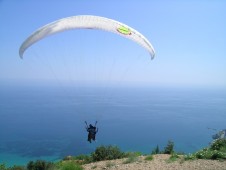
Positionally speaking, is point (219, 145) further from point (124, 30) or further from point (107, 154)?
point (124, 30)

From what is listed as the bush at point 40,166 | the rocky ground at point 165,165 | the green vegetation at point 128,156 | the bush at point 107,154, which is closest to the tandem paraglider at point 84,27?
the rocky ground at point 165,165

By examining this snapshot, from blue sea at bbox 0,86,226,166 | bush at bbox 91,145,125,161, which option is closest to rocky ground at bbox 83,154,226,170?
bush at bbox 91,145,125,161

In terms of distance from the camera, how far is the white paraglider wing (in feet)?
30.6

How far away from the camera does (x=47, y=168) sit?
13.9m

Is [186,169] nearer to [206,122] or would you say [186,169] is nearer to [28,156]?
[28,156]

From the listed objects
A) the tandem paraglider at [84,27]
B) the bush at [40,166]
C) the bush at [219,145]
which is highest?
the tandem paraglider at [84,27]

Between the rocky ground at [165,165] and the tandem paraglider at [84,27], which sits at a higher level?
the tandem paraglider at [84,27]

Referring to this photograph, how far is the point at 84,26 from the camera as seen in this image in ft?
32.6

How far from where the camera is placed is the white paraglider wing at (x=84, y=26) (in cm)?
931

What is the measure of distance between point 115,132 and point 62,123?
24738 mm

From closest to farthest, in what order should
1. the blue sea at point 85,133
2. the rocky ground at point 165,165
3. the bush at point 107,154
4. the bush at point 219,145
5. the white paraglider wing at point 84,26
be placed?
the white paraglider wing at point 84,26
the rocky ground at point 165,165
the bush at point 219,145
the bush at point 107,154
the blue sea at point 85,133

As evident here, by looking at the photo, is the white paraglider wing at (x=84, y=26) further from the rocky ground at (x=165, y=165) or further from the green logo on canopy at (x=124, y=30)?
the rocky ground at (x=165, y=165)

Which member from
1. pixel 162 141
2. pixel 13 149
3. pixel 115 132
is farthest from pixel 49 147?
pixel 162 141

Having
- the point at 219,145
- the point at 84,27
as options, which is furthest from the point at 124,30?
the point at 219,145
